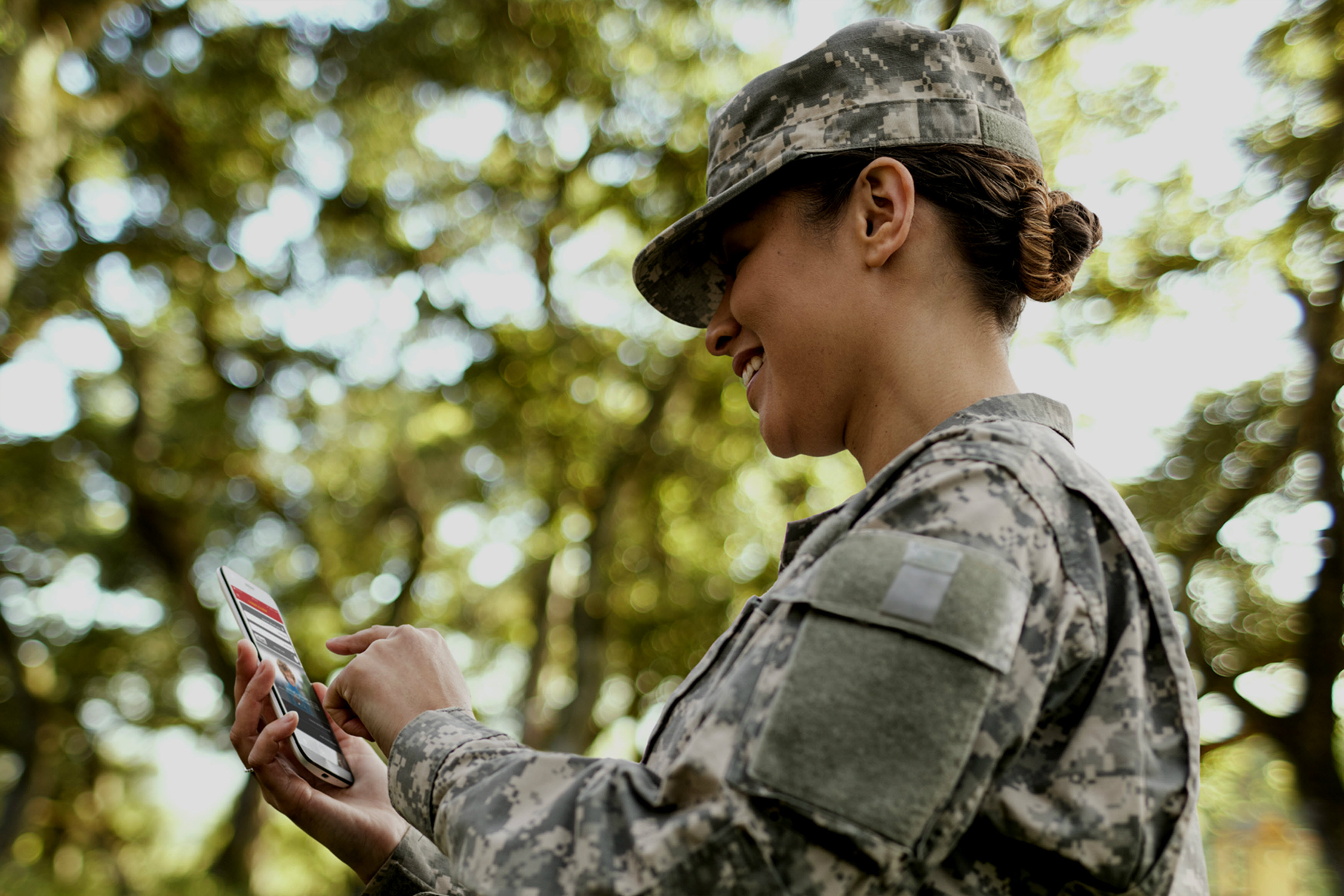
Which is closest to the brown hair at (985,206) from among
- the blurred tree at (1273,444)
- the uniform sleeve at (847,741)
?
the uniform sleeve at (847,741)

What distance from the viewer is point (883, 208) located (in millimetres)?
1579

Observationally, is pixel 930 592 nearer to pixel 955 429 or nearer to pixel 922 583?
pixel 922 583

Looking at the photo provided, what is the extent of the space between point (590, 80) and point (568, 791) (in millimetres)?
13298

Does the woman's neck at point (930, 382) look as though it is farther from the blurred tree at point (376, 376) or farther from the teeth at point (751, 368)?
the blurred tree at point (376, 376)

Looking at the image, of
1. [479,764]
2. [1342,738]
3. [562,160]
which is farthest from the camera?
[562,160]

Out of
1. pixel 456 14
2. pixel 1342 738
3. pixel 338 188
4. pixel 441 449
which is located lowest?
Answer: pixel 1342 738

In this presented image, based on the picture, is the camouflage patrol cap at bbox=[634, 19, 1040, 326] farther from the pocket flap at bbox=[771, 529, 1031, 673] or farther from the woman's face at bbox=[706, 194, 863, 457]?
the pocket flap at bbox=[771, 529, 1031, 673]

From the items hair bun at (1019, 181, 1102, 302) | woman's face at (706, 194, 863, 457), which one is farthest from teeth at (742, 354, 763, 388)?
hair bun at (1019, 181, 1102, 302)

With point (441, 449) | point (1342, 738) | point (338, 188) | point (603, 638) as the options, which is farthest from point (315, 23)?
point (1342, 738)

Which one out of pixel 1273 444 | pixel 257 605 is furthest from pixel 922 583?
pixel 1273 444

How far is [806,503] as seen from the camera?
15.5 meters

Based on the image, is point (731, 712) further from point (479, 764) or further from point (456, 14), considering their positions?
point (456, 14)

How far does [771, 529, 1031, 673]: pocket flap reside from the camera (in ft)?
3.13

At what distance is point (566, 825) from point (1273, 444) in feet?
34.8
